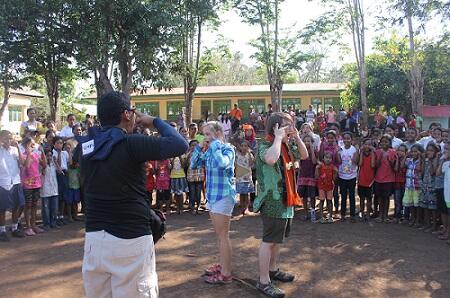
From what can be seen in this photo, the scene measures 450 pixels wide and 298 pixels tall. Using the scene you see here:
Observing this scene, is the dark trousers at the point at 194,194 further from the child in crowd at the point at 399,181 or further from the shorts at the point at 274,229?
the shorts at the point at 274,229

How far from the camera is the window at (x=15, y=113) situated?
3300cm

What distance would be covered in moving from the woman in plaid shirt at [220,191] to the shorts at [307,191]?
3801 millimetres

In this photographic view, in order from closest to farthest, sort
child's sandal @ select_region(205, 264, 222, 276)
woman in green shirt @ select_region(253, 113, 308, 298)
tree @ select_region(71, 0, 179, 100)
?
woman in green shirt @ select_region(253, 113, 308, 298) → child's sandal @ select_region(205, 264, 222, 276) → tree @ select_region(71, 0, 179, 100)

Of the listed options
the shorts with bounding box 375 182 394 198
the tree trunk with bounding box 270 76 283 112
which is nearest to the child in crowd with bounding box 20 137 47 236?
the shorts with bounding box 375 182 394 198

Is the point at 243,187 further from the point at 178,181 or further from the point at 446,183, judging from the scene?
the point at 446,183

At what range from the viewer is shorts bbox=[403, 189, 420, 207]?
25.4 feet

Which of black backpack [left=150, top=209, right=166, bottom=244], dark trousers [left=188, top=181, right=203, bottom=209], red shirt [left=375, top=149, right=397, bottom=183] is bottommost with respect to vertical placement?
dark trousers [left=188, top=181, right=203, bottom=209]

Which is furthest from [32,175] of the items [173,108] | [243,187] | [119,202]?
[173,108]

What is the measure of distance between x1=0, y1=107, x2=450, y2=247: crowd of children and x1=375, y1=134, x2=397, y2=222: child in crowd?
2cm

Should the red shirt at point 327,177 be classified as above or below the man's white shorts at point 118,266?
below

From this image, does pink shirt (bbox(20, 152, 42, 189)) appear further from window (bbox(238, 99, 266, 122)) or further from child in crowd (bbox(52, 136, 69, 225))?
window (bbox(238, 99, 266, 122))

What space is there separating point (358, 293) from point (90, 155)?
3.41m

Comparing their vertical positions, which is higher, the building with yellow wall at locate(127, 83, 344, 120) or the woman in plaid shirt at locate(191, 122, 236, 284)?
the building with yellow wall at locate(127, 83, 344, 120)

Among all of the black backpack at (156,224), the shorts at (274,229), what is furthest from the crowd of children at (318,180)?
the black backpack at (156,224)
